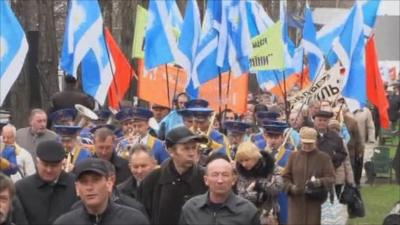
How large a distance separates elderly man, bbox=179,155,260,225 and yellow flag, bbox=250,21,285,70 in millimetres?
9393

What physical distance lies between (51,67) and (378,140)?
12366 millimetres

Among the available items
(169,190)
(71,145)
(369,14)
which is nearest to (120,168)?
(169,190)

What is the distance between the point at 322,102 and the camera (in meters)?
15.8

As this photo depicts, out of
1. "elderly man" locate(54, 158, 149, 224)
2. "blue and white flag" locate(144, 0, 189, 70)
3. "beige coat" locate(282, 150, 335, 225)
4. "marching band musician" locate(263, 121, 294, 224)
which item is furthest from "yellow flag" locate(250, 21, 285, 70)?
"elderly man" locate(54, 158, 149, 224)

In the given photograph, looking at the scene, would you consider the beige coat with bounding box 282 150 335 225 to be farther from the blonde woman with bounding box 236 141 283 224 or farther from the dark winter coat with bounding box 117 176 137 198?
the dark winter coat with bounding box 117 176 137 198

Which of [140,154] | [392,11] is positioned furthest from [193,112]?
[392,11]

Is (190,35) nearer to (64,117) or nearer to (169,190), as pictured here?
(64,117)

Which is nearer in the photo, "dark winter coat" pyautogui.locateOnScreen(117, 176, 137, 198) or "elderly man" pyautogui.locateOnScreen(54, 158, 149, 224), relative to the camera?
"elderly man" pyautogui.locateOnScreen(54, 158, 149, 224)

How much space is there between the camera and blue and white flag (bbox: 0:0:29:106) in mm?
12211

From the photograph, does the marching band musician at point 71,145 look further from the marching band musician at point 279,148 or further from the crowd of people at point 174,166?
the marching band musician at point 279,148

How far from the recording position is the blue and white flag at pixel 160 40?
15484mm

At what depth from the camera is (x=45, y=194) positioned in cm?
826

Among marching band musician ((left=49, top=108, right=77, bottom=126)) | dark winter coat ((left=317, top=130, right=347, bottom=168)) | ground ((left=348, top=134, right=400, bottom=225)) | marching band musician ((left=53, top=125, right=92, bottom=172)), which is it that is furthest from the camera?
ground ((left=348, top=134, right=400, bottom=225))

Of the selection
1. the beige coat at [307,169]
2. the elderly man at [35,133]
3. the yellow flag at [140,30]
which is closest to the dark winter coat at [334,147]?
the beige coat at [307,169]
